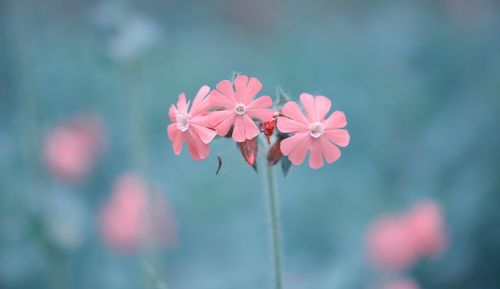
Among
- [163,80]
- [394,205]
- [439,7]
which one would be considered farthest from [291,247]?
[439,7]

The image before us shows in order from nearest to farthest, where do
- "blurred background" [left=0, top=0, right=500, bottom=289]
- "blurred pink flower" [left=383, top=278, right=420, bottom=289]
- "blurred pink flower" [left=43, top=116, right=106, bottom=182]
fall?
"blurred pink flower" [left=383, top=278, right=420, bottom=289] < "blurred background" [left=0, top=0, right=500, bottom=289] < "blurred pink flower" [left=43, top=116, right=106, bottom=182]

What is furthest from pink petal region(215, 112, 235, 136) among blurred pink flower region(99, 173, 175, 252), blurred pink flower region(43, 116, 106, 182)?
blurred pink flower region(43, 116, 106, 182)

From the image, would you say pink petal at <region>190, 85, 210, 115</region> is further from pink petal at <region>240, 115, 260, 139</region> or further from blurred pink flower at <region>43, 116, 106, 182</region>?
blurred pink flower at <region>43, 116, 106, 182</region>

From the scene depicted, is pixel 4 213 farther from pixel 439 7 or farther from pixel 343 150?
pixel 439 7

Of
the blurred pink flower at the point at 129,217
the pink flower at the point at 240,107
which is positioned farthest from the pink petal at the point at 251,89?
the blurred pink flower at the point at 129,217

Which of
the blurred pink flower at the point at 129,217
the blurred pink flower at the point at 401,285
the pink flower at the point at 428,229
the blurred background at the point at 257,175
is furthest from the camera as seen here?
the blurred pink flower at the point at 129,217

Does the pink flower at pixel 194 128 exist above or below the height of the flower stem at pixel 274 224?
above

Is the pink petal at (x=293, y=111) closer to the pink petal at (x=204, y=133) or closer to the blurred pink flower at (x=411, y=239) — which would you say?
the pink petal at (x=204, y=133)
